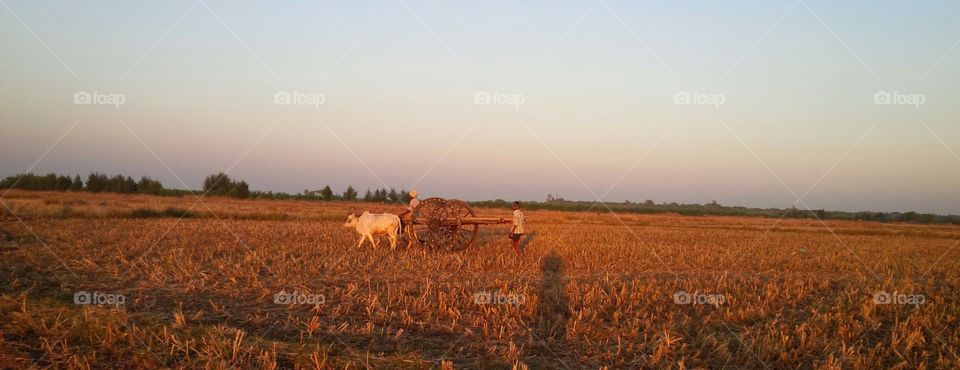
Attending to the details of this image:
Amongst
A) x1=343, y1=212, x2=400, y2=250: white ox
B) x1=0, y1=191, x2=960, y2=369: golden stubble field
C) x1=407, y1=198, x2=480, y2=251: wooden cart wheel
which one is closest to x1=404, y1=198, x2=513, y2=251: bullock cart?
x1=407, y1=198, x2=480, y2=251: wooden cart wheel

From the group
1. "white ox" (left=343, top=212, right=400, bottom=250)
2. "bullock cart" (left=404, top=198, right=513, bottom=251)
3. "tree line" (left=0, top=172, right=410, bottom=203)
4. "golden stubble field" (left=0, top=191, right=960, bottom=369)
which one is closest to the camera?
"golden stubble field" (left=0, top=191, right=960, bottom=369)

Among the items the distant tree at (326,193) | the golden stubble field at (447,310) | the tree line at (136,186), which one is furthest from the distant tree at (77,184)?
the golden stubble field at (447,310)

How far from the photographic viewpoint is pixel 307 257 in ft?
40.4

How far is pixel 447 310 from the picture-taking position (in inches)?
289

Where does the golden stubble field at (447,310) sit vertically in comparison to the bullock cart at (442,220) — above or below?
below

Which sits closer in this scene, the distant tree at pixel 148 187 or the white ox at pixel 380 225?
the white ox at pixel 380 225

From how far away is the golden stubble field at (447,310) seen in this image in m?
5.58

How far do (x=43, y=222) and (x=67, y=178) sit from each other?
28274mm

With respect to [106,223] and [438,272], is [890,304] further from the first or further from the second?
[106,223]

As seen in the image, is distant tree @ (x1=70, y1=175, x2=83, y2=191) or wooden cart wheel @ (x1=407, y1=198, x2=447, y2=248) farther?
distant tree @ (x1=70, y1=175, x2=83, y2=191)

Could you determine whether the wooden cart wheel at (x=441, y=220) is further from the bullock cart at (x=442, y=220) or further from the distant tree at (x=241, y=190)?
the distant tree at (x=241, y=190)

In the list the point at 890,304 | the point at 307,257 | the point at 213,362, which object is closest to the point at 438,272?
the point at 307,257

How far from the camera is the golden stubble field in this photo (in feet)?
18.3

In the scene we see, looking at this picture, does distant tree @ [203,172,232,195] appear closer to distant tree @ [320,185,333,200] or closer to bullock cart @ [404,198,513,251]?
distant tree @ [320,185,333,200]
